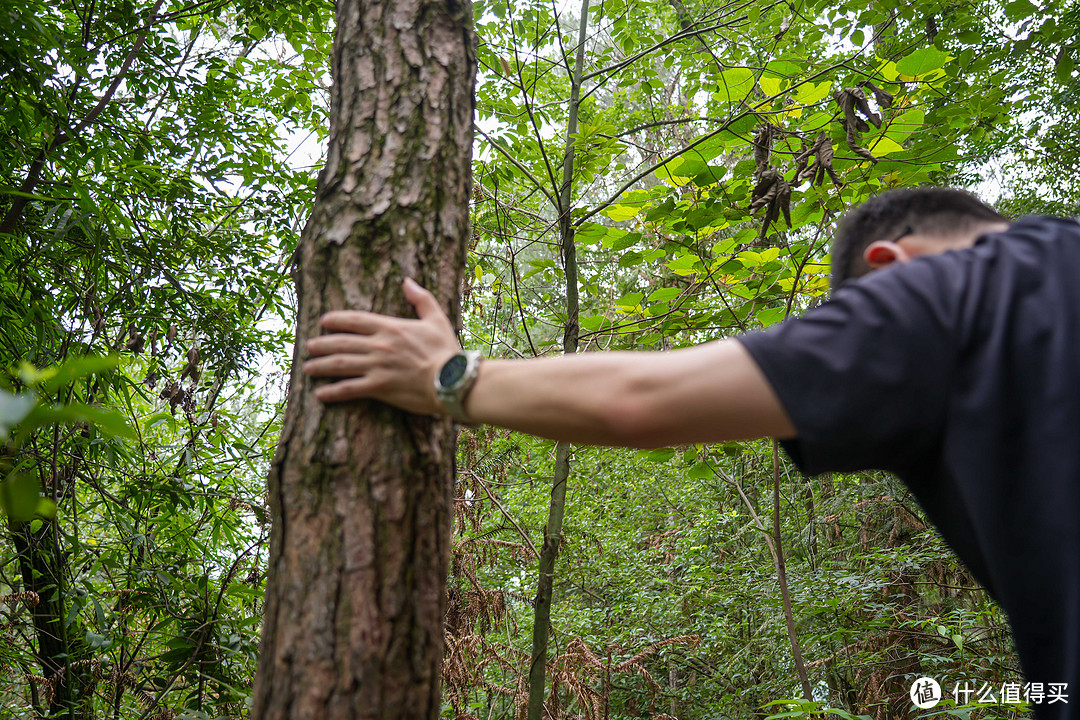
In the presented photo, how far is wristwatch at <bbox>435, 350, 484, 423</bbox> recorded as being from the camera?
0.98 m

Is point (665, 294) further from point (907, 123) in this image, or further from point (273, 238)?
point (273, 238)

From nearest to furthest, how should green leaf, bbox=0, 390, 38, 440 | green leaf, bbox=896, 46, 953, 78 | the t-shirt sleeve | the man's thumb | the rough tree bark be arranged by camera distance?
green leaf, bbox=0, 390, 38, 440, the t-shirt sleeve, the rough tree bark, the man's thumb, green leaf, bbox=896, 46, 953, 78

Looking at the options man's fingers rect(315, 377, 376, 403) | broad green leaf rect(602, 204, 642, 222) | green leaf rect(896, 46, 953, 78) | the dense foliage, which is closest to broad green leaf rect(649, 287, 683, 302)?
the dense foliage

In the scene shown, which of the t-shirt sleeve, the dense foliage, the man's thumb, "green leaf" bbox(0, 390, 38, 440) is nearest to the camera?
"green leaf" bbox(0, 390, 38, 440)

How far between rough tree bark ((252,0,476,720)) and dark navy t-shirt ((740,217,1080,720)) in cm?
58

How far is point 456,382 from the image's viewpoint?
0.98 meters

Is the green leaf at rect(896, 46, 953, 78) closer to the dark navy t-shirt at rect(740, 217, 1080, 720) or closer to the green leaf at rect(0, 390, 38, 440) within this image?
the dark navy t-shirt at rect(740, 217, 1080, 720)

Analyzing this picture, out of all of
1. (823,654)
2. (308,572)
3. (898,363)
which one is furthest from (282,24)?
(823,654)

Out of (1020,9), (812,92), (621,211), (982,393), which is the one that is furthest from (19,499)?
(1020,9)

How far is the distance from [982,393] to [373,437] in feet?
2.91

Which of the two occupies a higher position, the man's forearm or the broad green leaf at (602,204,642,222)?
the broad green leaf at (602,204,642,222)

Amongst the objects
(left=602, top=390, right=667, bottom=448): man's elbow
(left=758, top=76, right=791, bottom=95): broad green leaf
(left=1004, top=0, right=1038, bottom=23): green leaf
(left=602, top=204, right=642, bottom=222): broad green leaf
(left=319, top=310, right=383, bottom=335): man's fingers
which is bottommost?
(left=602, top=390, right=667, bottom=448): man's elbow

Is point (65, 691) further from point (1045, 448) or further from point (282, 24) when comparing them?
point (1045, 448)

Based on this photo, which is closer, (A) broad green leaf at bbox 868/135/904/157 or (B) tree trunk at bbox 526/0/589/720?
(A) broad green leaf at bbox 868/135/904/157
